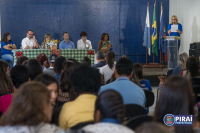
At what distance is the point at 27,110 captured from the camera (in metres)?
1.38

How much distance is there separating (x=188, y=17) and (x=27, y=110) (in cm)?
889

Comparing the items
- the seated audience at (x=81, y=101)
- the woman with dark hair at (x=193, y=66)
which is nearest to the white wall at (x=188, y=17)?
the woman with dark hair at (x=193, y=66)

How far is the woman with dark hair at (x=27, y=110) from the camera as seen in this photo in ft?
4.54

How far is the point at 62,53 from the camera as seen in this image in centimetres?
728

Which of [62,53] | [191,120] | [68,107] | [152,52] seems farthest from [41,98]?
[152,52]

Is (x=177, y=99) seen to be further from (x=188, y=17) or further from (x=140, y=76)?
(x=188, y=17)

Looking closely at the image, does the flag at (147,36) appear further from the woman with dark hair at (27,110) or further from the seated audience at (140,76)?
the woman with dark hair at (27,110)

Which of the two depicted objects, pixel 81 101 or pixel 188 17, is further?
pixel 188 17

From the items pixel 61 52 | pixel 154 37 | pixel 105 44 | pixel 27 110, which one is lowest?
pixel 27 110

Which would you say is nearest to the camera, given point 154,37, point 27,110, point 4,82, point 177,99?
point 27,110

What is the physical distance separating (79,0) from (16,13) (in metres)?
2.14

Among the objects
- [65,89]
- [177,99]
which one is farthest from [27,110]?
[65,89]

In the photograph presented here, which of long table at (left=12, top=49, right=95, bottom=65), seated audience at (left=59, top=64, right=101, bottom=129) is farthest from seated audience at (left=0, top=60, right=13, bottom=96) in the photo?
long table at (left=12, top=49, right=95, bottom=65)

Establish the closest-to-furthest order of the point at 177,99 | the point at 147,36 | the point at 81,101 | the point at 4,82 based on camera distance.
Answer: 1. the point at 177,99
2. the point at 81,101
3. the point at 4,82
4. the point at 147,36
